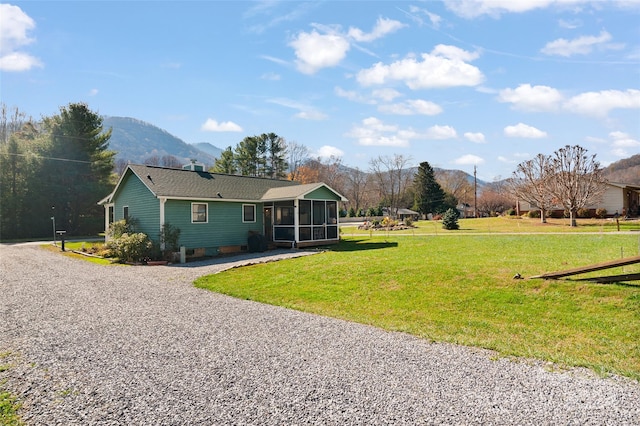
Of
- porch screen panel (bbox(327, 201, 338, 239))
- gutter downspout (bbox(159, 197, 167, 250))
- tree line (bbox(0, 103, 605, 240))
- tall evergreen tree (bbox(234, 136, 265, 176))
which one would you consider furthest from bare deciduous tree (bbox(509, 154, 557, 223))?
tall evergreen tree (bbox(234, 136, 265, 176))

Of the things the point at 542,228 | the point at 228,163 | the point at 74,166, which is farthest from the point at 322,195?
the point at 228,163

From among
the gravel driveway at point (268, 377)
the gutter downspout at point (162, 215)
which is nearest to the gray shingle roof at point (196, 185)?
the gutter downspout at point (162, 215)

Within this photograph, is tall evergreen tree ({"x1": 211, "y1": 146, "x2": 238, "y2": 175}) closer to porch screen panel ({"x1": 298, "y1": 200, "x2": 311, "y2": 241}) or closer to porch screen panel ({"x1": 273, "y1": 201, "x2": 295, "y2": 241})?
porch screen panel ({"x1": 273, "y1": 201, "x2": 295, "y2": 241})

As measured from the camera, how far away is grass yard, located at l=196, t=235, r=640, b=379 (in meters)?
5.86

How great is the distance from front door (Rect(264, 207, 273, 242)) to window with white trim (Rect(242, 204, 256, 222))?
967mm

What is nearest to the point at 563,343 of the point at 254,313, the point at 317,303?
the point at 317,303

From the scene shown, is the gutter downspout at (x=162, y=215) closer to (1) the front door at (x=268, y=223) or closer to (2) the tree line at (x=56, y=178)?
(1) the front door at (x=268, y=223)

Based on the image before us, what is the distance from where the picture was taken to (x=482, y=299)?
8.09 metres

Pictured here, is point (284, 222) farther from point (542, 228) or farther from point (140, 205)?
point (542, 228)

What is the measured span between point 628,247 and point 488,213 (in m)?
48.1

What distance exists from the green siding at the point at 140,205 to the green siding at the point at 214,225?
0.91 metres

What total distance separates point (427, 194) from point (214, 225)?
137 ft

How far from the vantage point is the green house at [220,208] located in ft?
59.1

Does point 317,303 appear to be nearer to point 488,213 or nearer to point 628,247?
point 628,247
